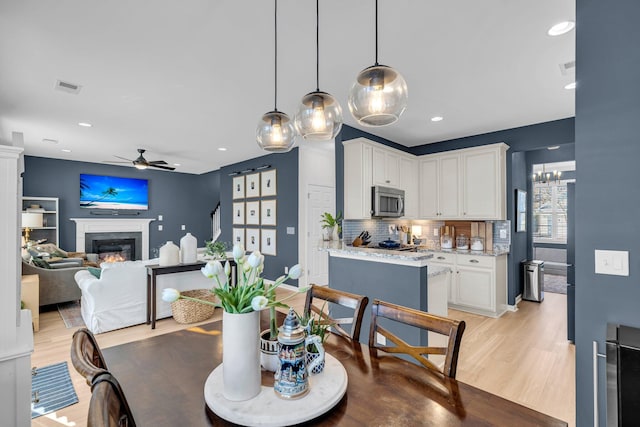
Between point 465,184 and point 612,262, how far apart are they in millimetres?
3228


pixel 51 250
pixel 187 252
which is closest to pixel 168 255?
pixel 187 252

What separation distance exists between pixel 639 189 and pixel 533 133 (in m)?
3.23

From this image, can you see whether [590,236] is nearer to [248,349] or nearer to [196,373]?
[248,349]

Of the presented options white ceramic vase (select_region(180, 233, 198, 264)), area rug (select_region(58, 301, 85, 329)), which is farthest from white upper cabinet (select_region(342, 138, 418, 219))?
area rug (select_region(58, 301, 85, 329))

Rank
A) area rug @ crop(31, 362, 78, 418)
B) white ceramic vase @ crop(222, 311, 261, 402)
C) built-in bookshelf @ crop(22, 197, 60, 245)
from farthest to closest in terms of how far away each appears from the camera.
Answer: built-in bookshelf @ crop(22, 197, 60, 245) → area rug @ crop(31, 362, 78, 418) → white ceramic vase @ crop(222, 311, 261, 402)

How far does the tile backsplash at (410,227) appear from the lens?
14.0 feet

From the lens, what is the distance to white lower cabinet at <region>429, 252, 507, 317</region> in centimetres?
403

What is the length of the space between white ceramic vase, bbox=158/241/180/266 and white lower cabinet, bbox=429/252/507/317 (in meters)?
3.60

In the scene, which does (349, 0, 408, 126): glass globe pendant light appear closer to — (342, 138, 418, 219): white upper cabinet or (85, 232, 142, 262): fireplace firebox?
(342, 138, 418, 219): white upper cabinet

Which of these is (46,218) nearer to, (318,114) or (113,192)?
(113,192)

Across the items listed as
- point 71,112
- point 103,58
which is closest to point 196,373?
point 103,58

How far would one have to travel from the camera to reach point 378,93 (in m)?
1.39

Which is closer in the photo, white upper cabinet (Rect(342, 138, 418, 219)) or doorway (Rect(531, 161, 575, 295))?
white upper cabinet (Rect(342, 138, 418, 219))

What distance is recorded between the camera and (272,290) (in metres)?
1.06
